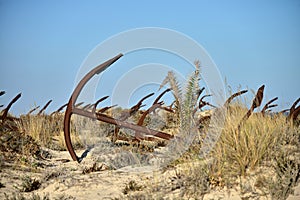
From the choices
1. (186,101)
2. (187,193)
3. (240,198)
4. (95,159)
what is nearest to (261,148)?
(240,198)

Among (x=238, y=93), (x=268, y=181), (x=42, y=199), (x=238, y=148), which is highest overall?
(x=238, y=93)

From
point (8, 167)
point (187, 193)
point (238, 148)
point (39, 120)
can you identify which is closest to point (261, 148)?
point (238, 148)

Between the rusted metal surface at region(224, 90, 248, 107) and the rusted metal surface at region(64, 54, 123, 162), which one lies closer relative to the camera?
the rusted metal surface at region(224, 90, 248, 107)

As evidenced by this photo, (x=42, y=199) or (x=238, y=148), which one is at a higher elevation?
(x=238, y=148)

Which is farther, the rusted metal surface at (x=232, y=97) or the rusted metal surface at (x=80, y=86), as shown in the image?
the rusted metal surface at (x=80, y=86)

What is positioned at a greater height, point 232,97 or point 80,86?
point 80,86

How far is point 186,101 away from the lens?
17.3 feet

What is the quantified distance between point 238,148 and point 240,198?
1.93 feet

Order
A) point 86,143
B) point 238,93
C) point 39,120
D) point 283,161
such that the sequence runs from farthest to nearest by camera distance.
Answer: point 39,120 → point 86,143 → point 238,93 → point 283,161

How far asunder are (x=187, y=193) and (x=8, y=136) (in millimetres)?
3573

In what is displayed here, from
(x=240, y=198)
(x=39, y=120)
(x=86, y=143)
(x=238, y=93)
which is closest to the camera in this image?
(x=240, y=198)

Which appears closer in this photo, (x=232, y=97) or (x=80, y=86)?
(x=232, y=97)

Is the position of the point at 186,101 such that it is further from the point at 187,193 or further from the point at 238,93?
the point at 187,193

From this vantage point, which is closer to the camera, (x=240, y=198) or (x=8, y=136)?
(x=240, y=198)
